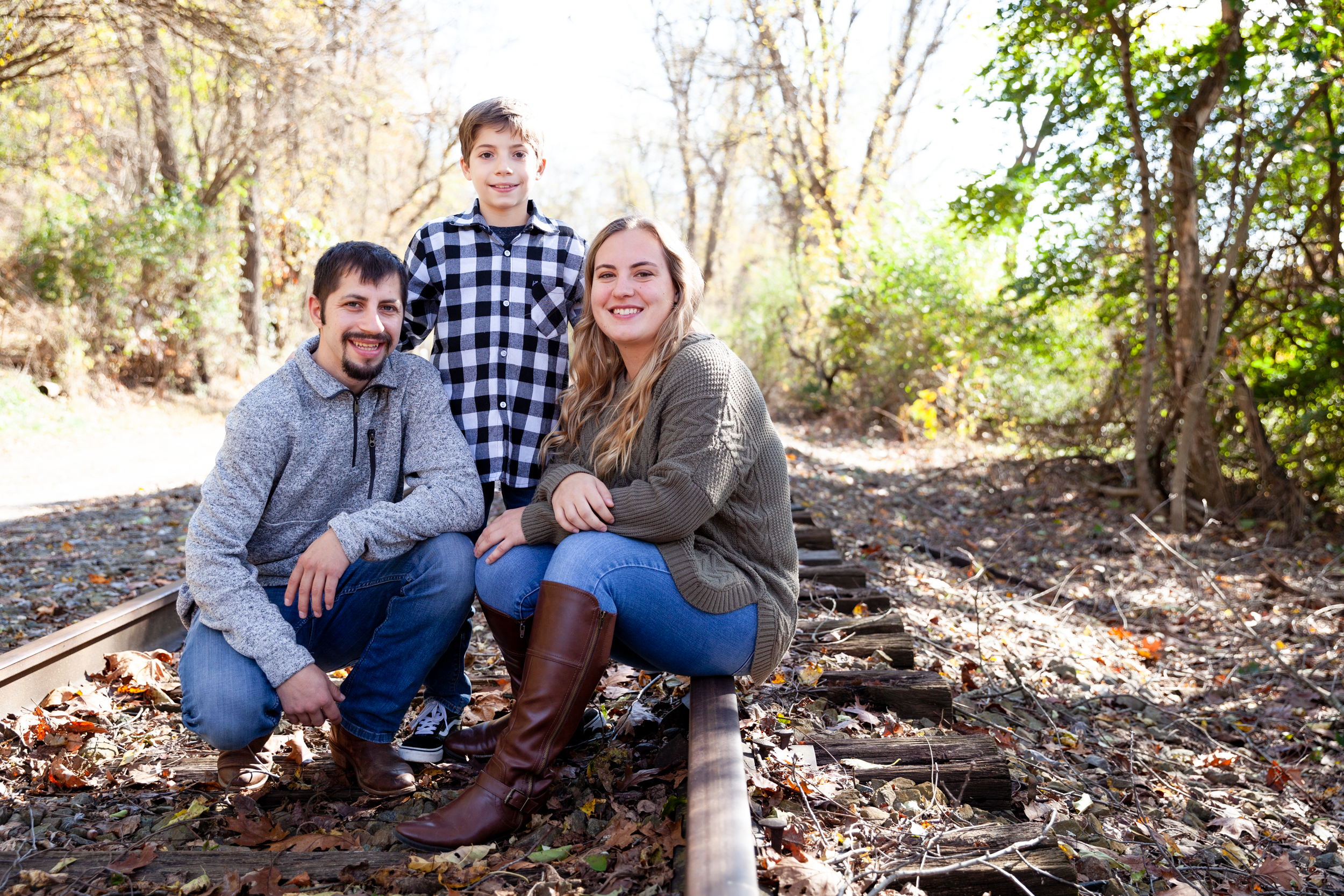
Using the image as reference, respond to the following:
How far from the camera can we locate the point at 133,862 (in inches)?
85.2

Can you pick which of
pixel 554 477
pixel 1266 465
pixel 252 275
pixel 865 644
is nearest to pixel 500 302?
pixel 554 477

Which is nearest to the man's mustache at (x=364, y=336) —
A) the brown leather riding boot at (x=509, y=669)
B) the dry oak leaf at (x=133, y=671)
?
the brown leather riding boot at (x=509, y=669)

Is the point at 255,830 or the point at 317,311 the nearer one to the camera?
the point at 255,830

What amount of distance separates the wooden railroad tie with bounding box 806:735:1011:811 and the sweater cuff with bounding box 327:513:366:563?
1.36 m

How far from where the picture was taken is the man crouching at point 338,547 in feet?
8.27

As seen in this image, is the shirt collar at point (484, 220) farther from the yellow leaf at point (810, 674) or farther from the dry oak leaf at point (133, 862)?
the dry oak leaf at point (133, 862)

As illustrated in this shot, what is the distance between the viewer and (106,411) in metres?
12.5

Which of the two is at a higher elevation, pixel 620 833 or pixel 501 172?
pixel 501 172

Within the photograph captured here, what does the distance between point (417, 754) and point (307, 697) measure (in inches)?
17.5

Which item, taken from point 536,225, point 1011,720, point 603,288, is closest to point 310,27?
point 536,225

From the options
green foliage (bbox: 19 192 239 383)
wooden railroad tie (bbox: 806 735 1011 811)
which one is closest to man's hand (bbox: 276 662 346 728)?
wooden railroad tie (bbox: 806 735 1011 811)

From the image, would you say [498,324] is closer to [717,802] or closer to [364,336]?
[364,336]

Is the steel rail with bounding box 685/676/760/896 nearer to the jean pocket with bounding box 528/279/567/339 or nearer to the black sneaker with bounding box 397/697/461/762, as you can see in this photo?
the black sneaker with bounding box 397/697/461/762

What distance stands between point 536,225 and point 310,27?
30.5 feet
